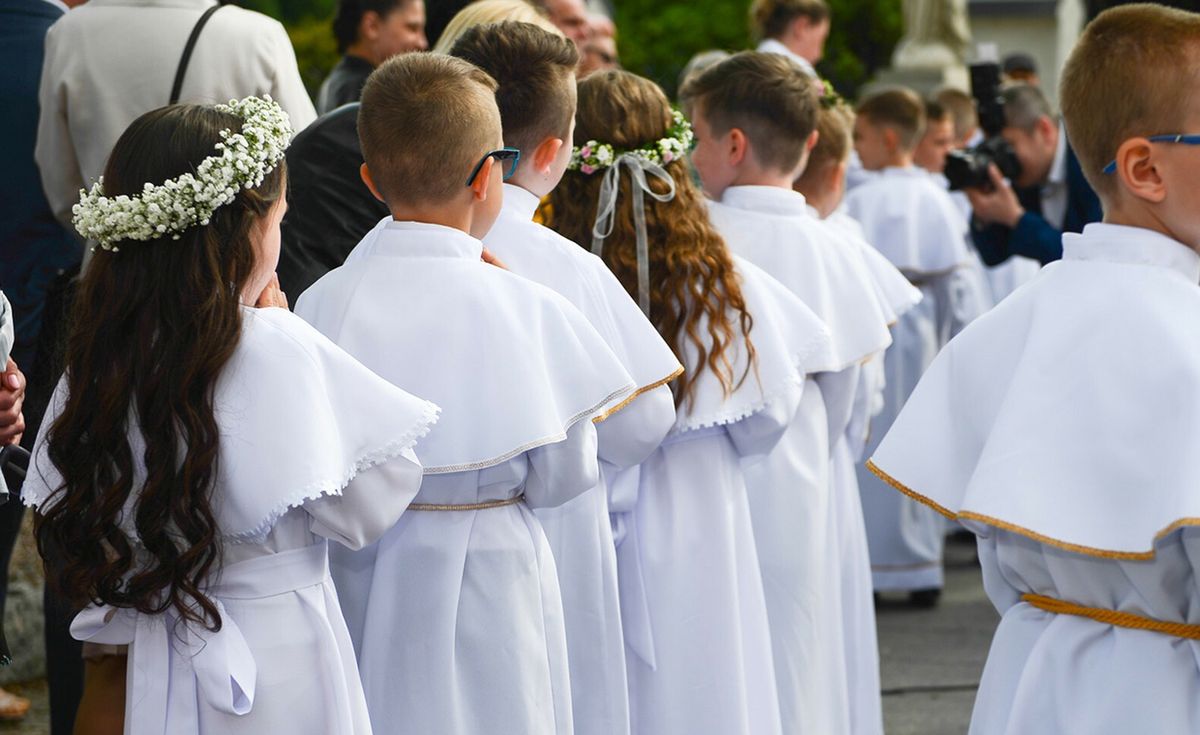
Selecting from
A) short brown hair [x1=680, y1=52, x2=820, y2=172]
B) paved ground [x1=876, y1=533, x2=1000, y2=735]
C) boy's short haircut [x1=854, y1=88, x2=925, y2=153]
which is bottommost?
paved ground [x1=876, y1=533, x2=1000, y2=735]

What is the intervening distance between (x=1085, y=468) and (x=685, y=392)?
175cm

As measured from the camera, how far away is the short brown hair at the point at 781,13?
29.3 feet

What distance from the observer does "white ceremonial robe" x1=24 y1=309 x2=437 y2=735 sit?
293 cm

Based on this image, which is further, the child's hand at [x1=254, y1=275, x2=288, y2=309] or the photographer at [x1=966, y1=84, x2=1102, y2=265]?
the photographer at [x1=966, y1=84, x2=1102, y2=265]

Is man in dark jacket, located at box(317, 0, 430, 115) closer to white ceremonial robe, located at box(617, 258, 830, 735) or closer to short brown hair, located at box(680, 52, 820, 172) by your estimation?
short brown hair, located at box(680, 52, 820, 172)

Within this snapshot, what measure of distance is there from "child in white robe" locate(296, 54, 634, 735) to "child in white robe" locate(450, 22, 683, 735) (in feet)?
1.22

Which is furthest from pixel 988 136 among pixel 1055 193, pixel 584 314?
pixel 584 314

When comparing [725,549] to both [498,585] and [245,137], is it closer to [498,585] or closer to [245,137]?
[498,585]

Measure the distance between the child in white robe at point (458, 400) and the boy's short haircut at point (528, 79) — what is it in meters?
0.48

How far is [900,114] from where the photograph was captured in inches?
345

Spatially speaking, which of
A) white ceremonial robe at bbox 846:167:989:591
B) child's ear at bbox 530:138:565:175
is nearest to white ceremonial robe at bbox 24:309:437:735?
child's ear at bbox 530:138:565:175

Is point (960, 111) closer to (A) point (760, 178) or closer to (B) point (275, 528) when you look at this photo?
(A) point (760, 178)

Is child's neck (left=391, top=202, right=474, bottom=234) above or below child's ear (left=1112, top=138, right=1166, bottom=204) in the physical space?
below

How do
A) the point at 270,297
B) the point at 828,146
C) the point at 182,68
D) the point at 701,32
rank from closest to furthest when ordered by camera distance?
the point at 270,297 < the point at 182,68 < the point at 828,146 < the point at 701,32
